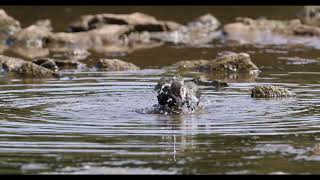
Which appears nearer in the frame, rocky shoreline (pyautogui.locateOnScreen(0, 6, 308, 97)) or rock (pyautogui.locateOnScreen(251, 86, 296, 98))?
rock (pyautogui.locateOnScreen(251, 86, 296, 98))

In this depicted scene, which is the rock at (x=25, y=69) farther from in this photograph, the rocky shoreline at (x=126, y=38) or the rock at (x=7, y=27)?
the rock at (x=7, y=27)

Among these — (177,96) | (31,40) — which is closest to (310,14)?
(31,40)

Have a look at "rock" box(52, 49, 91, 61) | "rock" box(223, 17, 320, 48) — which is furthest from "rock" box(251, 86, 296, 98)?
"rock" box(223, 17, 320, 48)

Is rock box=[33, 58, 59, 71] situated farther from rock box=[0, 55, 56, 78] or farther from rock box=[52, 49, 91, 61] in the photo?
rock box=[52, 49, 91, 61]

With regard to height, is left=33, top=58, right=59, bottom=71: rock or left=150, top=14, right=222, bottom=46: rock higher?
left=150, top=14, right=222, bottom=46: rock

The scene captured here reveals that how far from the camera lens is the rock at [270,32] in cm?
2422

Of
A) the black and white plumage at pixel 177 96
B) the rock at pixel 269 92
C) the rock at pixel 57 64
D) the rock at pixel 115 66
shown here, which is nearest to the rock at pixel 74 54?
the rock at pixel 57 64

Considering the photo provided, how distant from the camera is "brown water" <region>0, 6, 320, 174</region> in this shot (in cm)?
825

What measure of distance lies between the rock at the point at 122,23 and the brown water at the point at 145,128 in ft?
31.9

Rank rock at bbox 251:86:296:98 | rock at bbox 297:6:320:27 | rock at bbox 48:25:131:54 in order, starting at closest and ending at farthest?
1. rock at bbox 251:86:296:98
2. rock at bbox 48:25:131:54
3. rock at bbox 297:6:320:27

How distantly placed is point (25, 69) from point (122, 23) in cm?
1008

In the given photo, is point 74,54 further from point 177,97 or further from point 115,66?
point 177,97

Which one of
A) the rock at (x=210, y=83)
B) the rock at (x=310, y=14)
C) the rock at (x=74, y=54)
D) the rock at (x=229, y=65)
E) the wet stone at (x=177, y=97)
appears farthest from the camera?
the rock at (x=310, y=14)

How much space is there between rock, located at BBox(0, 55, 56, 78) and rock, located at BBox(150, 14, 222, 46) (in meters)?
7.35
